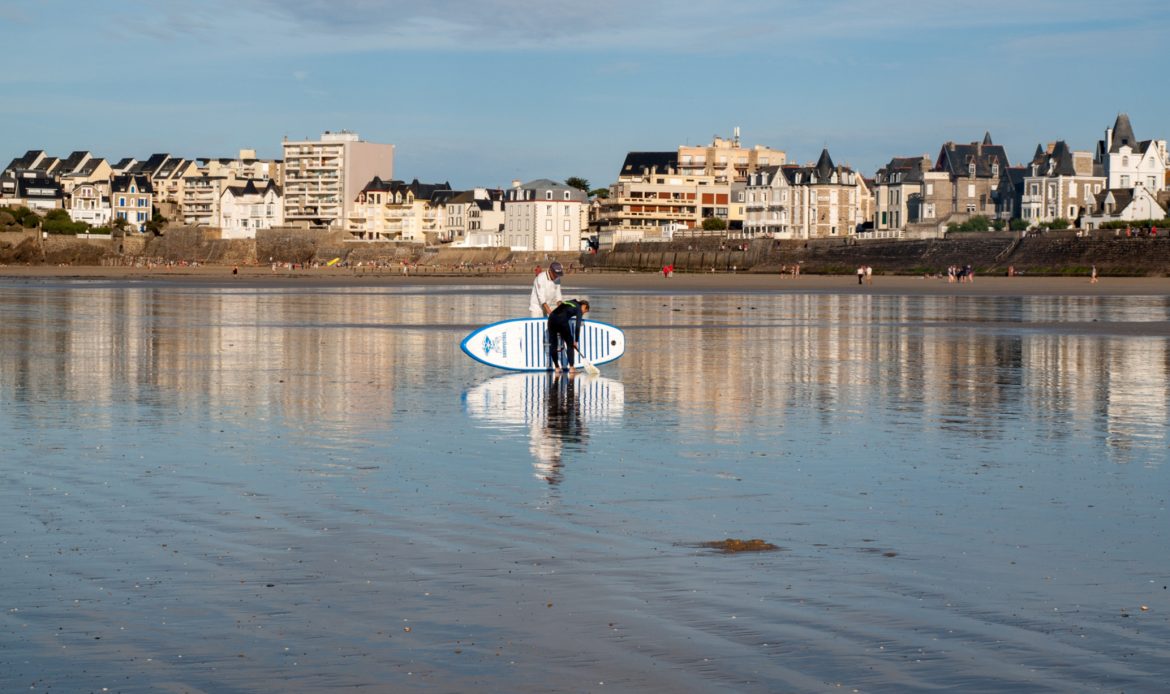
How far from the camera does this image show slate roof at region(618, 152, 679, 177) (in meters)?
196

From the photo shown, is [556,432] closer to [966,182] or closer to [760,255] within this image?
[760,255]

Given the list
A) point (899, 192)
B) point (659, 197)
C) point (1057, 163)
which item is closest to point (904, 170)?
point (899, 192)

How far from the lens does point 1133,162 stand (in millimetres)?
145875

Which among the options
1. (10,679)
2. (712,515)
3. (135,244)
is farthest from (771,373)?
(135,244)

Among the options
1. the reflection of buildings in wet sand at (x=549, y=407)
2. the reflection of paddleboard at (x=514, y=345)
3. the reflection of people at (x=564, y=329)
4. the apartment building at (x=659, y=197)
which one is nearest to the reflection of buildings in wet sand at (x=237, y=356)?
the reflection of paddleboard at (x=514, y=345)

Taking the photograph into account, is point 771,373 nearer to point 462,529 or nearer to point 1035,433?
point 1035,433

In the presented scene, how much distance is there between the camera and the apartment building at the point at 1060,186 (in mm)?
143375

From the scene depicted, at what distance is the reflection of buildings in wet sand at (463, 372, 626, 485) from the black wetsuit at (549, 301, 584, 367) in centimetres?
48

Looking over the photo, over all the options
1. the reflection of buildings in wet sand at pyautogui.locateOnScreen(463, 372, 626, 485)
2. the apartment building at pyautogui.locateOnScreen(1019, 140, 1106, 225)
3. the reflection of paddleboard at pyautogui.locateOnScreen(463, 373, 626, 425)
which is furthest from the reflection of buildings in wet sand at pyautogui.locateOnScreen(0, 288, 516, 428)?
the apartment building at pyautogui.locateOnScreen(1019, 140, 1106, 225)

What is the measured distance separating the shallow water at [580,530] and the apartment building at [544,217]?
544ft

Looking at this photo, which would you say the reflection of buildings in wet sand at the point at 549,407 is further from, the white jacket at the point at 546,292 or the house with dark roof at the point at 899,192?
the house with dark roof at the point at 899,192

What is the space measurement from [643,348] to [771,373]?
272 inches

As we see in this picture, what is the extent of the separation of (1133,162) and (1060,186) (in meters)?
9.28

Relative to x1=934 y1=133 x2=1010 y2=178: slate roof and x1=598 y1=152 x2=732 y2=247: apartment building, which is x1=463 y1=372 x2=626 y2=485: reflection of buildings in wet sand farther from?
x1=598 y1=152 x2=732 y2=247: apartment building
